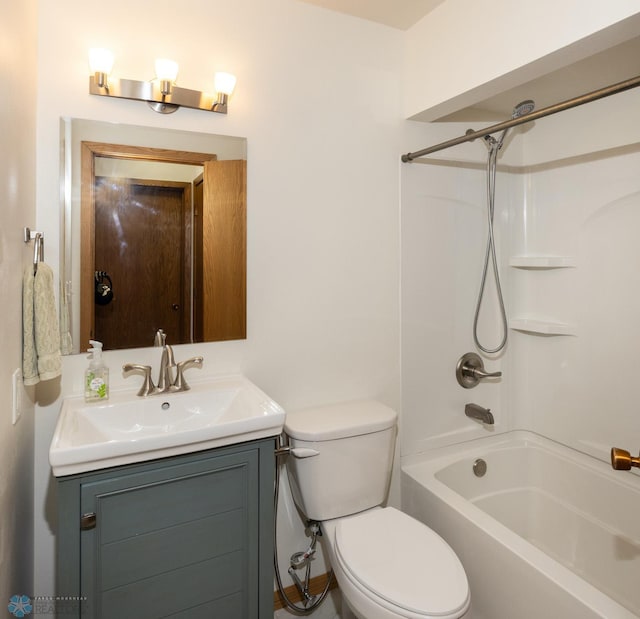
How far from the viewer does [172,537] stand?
1.35 metres

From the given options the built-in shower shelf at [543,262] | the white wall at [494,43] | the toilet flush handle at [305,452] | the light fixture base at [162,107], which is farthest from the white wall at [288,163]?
the built-in shower shelf at [543,262]

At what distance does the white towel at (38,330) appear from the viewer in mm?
1324

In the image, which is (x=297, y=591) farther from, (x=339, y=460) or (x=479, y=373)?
(x=479, y=373)

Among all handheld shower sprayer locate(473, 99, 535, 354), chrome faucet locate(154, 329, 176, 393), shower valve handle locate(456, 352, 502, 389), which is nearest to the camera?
chrome faucet locate(154, 329, 176, 393)

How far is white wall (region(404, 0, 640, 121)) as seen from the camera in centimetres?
135

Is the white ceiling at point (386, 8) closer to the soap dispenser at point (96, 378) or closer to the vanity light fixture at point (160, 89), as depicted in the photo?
the vanity light fixture at point (160, 89)

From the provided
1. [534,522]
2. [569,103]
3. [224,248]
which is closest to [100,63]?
[224,248]

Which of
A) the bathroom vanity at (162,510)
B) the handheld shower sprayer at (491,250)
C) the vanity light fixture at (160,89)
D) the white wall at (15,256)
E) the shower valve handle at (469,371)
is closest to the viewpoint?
the white wall at (15,256)

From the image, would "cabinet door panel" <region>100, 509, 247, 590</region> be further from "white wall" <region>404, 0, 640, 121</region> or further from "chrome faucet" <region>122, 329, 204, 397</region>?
"white wall" <region>404, 0, 640, 121</region>

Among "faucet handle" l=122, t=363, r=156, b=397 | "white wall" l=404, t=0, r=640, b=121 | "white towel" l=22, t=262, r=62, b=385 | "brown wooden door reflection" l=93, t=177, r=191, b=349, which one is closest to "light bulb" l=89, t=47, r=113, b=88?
"brown wooden door reflection" l=93, t=177, r=191, b=349

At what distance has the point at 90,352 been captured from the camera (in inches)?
62.8

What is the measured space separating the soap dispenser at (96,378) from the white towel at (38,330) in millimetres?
173

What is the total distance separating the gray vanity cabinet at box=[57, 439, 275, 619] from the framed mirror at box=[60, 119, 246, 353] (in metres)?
0.57

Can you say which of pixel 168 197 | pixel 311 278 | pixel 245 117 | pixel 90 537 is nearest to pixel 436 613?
pixel 90 537
